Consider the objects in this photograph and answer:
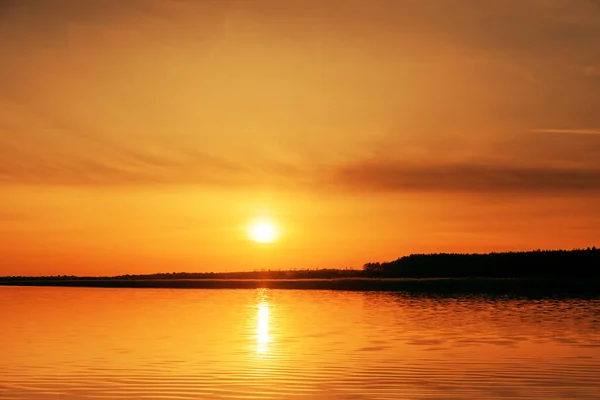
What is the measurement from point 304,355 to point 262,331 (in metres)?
8.82

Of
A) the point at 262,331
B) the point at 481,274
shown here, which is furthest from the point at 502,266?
the point at 262,331

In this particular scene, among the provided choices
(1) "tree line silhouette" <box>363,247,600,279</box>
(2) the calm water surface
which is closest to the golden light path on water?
(2) the calm water surface

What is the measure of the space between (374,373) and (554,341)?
11.3 metres

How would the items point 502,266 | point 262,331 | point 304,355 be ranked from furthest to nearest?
point 502,266, point 262,331, point 304,355

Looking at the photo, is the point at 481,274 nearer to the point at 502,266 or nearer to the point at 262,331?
the point at 502,266

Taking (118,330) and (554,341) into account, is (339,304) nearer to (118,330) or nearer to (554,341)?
(118,330)

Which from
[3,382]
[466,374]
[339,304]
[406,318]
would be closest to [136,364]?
[3,382]

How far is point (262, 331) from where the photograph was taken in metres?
35.5

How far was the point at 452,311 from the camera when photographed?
48156 millimetres

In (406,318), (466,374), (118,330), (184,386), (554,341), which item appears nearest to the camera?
(184,386)

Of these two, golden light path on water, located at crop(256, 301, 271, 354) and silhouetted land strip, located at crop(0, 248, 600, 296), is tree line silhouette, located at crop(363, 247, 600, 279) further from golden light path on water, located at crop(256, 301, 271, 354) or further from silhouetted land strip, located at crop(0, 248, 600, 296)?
golden light path on water, located at crop(256, 301, 271, 354)

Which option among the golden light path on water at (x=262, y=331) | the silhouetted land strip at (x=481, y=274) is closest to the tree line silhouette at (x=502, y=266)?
the silhouetted land strip at (x=481, y=274)

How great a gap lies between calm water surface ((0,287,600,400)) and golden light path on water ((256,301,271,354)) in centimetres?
6

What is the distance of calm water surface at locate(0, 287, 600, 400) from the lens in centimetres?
1983
